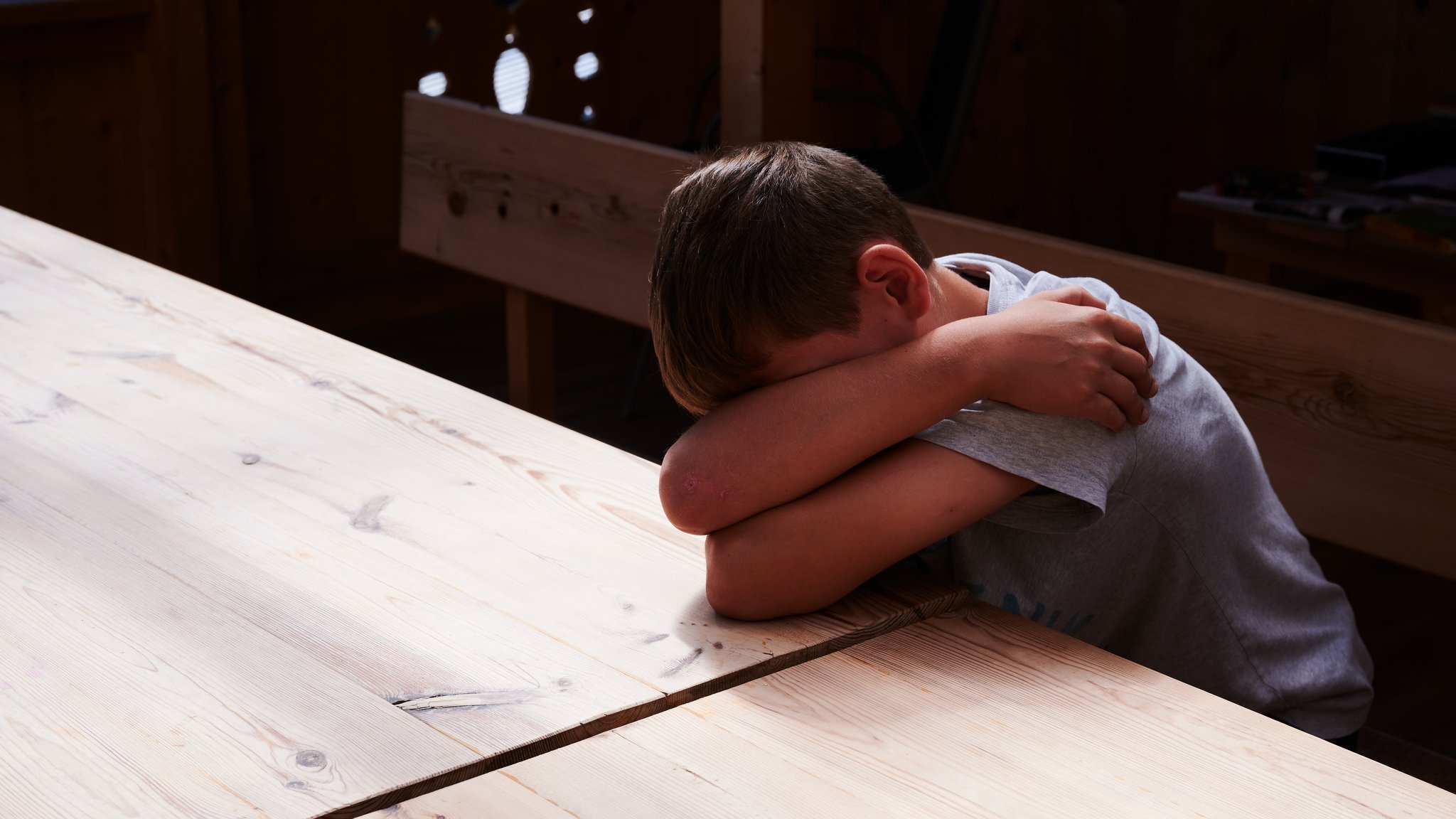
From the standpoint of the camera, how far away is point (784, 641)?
2.84 ft

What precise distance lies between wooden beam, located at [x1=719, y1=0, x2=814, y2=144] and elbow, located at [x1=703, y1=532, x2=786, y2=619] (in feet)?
5.02

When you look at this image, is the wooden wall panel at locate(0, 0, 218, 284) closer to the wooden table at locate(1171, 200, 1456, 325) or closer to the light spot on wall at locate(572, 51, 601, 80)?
the light spot on wall at locate(572, 51, 601, 80)

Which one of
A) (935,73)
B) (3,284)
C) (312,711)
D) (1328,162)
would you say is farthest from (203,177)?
(312,711)

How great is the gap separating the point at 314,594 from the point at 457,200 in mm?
1725

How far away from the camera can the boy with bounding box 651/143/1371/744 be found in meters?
0.89

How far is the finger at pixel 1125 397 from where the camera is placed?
92cm

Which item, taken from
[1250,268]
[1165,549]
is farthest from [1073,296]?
[1250,268]

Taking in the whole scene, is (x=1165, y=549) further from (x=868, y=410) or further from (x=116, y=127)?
(x=116, y=127)

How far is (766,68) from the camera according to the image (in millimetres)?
2334

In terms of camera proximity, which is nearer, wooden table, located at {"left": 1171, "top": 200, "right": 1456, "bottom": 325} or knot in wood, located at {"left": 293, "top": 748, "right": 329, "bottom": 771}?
knot in wood, located at {"left": 293, "top": 748, "right": 329, "bottom": 771}

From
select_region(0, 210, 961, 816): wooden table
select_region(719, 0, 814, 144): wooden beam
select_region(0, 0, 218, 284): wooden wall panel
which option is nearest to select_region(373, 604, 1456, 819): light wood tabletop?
select_region(0, 210, 961, 816): wooden table

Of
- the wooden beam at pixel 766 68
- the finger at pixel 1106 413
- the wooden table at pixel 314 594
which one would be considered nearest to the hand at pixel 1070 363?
the finger at pixel 1106 413

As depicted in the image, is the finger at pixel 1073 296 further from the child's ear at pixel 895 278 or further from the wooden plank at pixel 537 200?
the wooden plank at pixel 537 200

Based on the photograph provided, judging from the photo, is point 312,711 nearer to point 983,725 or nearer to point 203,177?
point 983,725
